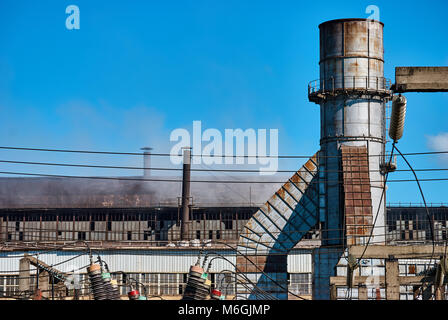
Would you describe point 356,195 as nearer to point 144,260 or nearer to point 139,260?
point 144,260

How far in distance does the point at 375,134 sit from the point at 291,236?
6630mm

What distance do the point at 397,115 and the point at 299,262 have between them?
118ft

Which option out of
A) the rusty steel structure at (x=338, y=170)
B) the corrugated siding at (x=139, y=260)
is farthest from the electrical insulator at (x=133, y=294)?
the corrugated siding at (x=139, y=260)

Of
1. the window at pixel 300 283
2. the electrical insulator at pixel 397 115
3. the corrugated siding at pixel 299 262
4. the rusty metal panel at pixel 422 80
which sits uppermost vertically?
the rusty metal panel at pixel 422 80

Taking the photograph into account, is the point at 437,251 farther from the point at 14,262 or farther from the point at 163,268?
the point at 14,262

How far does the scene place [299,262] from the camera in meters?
49.1

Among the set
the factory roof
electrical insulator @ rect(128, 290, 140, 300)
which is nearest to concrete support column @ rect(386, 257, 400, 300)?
electrical insulator @ rect(128, 290, 140, 300)

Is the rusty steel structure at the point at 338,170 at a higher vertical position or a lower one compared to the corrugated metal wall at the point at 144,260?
higher

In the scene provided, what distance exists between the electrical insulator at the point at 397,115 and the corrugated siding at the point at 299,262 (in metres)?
35.5

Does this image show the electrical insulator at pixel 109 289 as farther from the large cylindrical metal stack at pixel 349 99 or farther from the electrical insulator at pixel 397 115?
the large cylindrical metal stack at pixel 349 99

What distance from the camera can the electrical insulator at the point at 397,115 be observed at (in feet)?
46.0

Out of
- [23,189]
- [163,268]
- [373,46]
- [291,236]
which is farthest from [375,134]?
[23,189]

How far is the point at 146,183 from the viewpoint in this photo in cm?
6925

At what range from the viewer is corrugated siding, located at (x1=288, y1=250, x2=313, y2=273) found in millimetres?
49000
